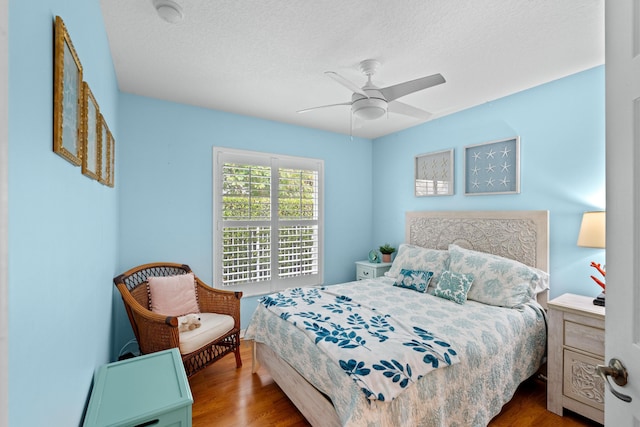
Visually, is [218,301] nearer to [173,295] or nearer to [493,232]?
[173,295]

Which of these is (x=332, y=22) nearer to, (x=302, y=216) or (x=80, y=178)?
(x=80, y=178)

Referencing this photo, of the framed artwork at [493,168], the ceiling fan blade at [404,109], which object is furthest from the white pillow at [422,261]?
the ceiling fan blade at [404,109]

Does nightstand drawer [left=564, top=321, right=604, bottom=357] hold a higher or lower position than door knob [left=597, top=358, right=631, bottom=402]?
lower

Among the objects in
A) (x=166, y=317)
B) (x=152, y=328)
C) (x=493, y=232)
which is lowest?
Result: (x=152, y=328)

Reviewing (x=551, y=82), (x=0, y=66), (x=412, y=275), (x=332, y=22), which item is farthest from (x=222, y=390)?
(x=551, y=82)

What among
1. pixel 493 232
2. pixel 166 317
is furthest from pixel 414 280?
pixel 166 317

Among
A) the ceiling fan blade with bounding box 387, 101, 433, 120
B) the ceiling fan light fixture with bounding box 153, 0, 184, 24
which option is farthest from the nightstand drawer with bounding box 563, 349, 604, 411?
the ceiling fan light fixture with bounding box 153, 0, 184, 24

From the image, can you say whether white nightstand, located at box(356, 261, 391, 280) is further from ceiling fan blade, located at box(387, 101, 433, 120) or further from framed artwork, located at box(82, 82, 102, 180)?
framed artwork, located at box(82, 82, 102, 180)

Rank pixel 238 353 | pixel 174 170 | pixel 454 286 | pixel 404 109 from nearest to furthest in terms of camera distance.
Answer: pixel 404 109 → pixel 454 286 → pixel 238 353 → pixel 174 170

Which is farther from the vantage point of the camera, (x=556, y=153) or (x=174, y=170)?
(x=174, y=170)

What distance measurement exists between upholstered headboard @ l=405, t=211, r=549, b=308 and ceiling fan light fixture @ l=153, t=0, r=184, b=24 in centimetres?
308

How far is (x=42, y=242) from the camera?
30.0 inches

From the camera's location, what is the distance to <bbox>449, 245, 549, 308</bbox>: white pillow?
243 cm

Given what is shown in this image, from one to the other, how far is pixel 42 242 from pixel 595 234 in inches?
117
